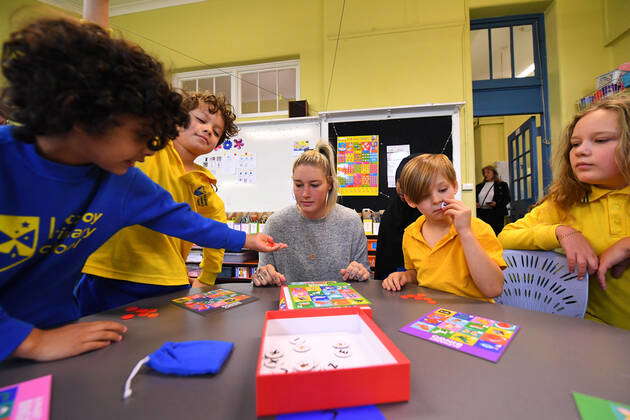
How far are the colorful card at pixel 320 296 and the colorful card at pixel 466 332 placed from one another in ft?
0.60

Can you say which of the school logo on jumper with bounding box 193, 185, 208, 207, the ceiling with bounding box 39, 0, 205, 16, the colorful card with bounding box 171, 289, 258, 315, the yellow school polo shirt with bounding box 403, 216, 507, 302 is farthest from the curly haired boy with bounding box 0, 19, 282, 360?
the ceiling with bounding box 39, 0, 205, 16

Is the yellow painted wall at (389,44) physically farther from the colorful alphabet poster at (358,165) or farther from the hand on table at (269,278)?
the hand on table at (269,278)

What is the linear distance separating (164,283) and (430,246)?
1053 millimetres

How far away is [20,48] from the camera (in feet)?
1.78

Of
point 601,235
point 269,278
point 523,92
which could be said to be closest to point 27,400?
point 269,278

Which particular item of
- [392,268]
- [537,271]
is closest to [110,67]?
[537,271]

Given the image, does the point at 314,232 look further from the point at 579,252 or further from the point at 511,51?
the point at 511,51

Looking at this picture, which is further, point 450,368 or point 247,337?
point 247,337

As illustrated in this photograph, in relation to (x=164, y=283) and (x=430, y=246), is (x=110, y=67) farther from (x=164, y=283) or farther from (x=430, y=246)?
(x=430, y=246)

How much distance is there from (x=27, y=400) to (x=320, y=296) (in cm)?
66

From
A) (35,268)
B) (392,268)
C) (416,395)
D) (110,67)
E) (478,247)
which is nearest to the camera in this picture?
(416,395)

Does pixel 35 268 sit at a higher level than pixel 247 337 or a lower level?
higher

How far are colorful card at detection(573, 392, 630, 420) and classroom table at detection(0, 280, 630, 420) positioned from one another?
0.04ft

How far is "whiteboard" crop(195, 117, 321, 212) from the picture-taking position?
362 cm
